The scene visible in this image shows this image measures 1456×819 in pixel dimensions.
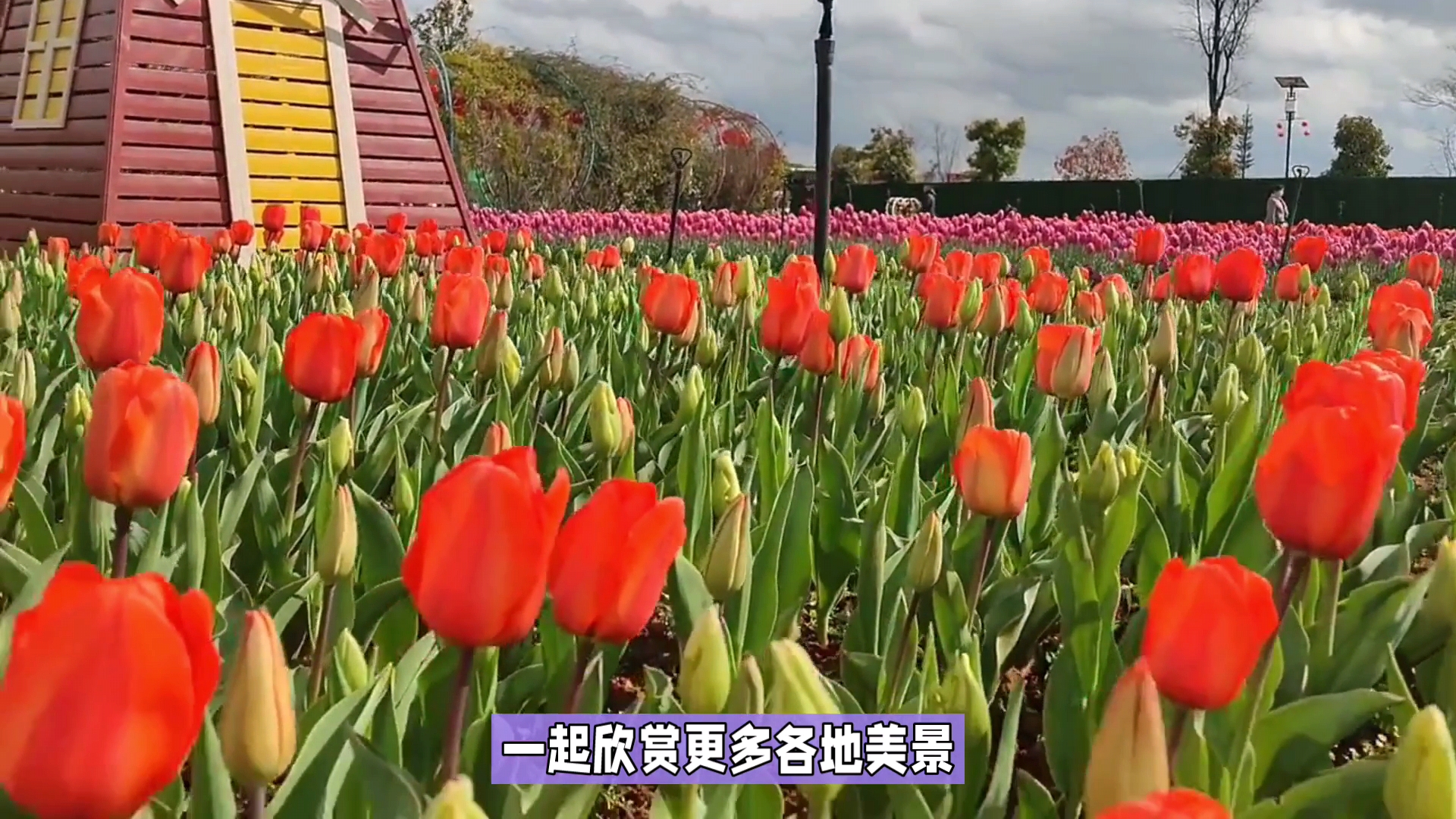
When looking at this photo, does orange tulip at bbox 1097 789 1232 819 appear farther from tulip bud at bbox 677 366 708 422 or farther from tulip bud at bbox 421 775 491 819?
tulip bud at bbox 677 366 708 422

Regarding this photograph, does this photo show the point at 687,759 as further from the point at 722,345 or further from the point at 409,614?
the point at 722,345

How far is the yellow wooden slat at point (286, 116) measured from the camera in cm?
975

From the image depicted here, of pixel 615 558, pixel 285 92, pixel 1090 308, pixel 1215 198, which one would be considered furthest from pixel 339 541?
pixel 1215 198

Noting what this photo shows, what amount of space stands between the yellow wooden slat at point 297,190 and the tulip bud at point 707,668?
31.3 feet

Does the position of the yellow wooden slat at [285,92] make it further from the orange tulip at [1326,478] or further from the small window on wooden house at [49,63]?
the orange tulip at [1326,478]

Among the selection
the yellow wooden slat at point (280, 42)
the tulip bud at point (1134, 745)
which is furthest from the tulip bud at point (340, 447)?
the yellow wooden slat at point (280, 42)

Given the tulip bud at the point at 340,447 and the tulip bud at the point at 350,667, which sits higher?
the tulip bud at the point at 340,447

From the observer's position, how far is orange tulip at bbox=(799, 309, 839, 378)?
2318 mm

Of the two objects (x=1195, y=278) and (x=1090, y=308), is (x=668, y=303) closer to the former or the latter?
(x=1090, y=308)

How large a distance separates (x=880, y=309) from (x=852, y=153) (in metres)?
39.0

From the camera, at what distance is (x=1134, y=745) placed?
75cm

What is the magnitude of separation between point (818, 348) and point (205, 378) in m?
1.04

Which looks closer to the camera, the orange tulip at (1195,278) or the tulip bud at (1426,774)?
the tulip bud at (1426,774)

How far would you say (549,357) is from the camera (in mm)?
2359
